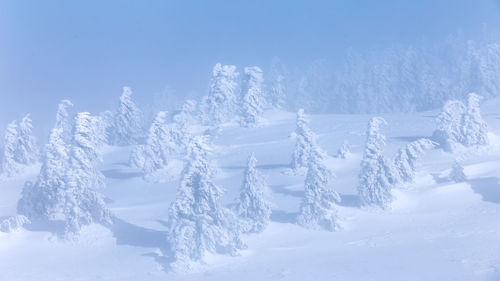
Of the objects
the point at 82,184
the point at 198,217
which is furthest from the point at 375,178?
the point at 82,184

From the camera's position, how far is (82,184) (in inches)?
1353

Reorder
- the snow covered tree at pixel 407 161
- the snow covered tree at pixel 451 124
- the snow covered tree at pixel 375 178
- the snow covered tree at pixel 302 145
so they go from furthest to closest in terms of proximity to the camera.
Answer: the snow covered tree at pixel 302 145, the snow covered tree at pixel 451 124, the snow covered tree at pixel 407 161, the snow covered tree at pixel 375 178

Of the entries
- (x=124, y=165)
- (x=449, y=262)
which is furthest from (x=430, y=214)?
(x=124, y=165)

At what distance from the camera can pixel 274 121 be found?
6638 centimetres

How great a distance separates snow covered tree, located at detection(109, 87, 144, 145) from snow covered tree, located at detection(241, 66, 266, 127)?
13164 mm

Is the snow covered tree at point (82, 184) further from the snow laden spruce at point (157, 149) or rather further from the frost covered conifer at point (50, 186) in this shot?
the snow laden spruce at point (157, 149)

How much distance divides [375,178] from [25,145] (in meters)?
40.9

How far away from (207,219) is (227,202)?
401 inches

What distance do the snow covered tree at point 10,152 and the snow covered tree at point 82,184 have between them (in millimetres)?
25526

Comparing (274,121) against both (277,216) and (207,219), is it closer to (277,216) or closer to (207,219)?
(277,216)

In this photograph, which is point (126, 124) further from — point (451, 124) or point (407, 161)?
point (407, 161)

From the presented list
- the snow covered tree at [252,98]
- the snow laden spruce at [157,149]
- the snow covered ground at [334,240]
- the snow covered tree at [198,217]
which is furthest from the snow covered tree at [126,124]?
the snow covered tree at [198,217]

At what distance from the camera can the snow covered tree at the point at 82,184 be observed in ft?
113

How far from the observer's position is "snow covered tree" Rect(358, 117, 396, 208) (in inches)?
1350
